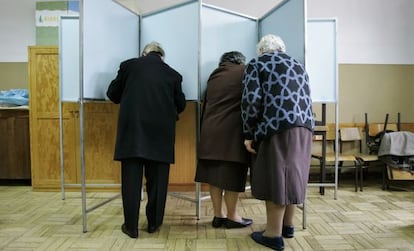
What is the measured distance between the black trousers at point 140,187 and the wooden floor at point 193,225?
13 cm

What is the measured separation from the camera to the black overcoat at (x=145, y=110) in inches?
97.7

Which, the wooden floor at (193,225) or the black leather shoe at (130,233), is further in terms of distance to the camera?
the black leather shoe at (130,233)

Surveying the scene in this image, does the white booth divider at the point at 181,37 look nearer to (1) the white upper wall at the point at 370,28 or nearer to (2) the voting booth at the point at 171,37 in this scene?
(2) the voting booth at the point at 171,37

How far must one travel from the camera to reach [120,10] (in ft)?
9.89

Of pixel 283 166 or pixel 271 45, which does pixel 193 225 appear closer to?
pixel 283 166

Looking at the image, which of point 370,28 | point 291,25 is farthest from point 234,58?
point 370,28

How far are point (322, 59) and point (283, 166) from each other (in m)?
1.83

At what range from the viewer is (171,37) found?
3.16 m

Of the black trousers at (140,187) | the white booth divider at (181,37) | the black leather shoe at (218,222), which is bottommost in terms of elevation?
the black leather shoe at (218,222)

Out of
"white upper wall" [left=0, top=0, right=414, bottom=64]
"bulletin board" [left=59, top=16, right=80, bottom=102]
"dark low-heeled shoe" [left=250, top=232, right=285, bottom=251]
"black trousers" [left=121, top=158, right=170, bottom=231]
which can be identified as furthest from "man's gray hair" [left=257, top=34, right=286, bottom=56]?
"white upper wall" [left=0, top=0, right=414, bottom=64]

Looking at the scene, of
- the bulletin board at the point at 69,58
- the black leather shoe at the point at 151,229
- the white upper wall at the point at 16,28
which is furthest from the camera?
the white upper wall at the point at 16,28

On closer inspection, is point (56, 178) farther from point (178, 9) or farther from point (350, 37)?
point (350, 37)

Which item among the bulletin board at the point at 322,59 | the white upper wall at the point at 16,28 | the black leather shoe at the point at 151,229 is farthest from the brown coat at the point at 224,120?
the white upper wall at the point at 16,28

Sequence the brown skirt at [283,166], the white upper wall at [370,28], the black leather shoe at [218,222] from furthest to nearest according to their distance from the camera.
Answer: the white upper wall at [370,28] → the black leather shoe at [218,222] → the brown skirt at [283,166]
